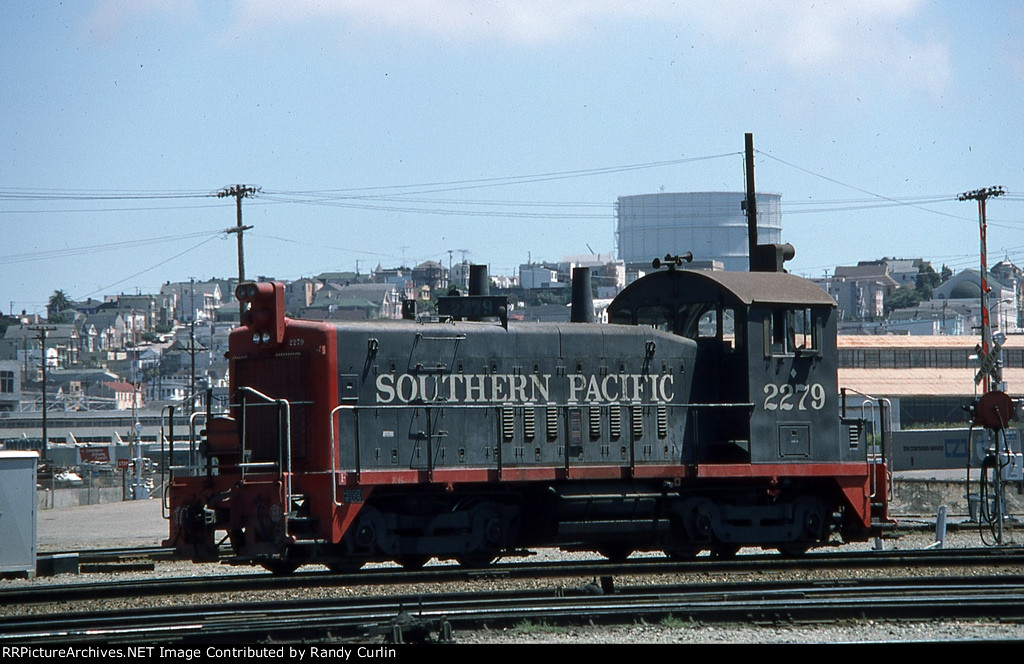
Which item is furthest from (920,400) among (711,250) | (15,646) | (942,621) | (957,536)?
(711,250)

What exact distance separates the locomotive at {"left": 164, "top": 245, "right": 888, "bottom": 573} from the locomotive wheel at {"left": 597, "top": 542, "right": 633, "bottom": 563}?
0.12 ft

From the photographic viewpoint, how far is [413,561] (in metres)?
14.9

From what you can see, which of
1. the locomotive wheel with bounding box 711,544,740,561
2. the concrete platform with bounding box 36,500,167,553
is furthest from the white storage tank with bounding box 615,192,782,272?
the locomotive wheel with bounding box 711,544,740,561

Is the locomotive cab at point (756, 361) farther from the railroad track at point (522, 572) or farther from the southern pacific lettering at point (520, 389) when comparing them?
the railroad track at point (522, 572)

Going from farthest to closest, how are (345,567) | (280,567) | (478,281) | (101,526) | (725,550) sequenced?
(101,526), (478,281), (725,550), (345,567), (280,567)

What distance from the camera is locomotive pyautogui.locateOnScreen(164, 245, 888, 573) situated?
1399 centimetres

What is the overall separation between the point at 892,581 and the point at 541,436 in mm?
4721

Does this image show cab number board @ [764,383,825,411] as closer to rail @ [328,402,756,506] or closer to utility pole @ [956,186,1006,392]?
rail @ [328,402,756,506]

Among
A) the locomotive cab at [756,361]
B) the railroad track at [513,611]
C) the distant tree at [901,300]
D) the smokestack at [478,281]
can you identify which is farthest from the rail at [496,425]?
the distant tree at [901,300]

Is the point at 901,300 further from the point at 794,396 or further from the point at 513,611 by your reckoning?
the point at 513,611

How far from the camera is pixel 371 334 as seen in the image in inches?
577

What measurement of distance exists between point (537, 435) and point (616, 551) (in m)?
2.17

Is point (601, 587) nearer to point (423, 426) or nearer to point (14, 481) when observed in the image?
point (423, 426)

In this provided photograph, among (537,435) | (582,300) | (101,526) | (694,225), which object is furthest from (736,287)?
(694,225)
